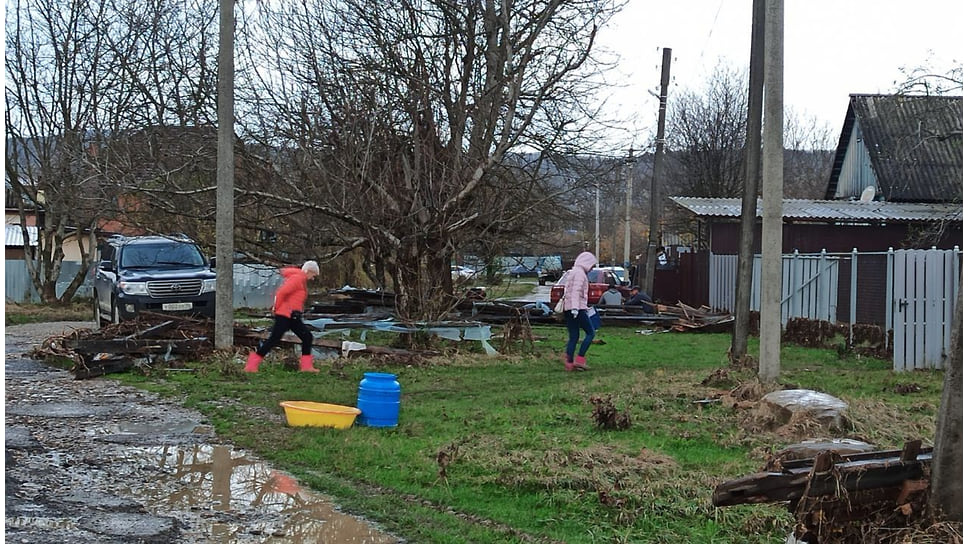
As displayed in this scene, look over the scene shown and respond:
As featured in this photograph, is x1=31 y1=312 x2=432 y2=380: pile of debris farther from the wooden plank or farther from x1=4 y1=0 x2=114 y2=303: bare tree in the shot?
x1=4 y1=0 x2=114 y2=303: bare tree

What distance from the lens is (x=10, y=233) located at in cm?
5100

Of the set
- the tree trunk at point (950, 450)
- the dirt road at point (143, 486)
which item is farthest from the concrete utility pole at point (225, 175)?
the tree trunk at point (950, 450)

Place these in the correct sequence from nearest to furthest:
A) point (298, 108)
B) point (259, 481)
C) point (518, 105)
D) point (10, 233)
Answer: point (259, 481) < point (298, 108) < point (518, 105) < point (10, 233)

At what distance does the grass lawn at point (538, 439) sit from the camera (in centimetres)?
645

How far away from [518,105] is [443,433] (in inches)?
447

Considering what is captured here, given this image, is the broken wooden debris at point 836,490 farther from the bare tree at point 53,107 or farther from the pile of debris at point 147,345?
the bare tree at point 53,107

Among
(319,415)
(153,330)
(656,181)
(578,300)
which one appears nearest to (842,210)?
(656,181)

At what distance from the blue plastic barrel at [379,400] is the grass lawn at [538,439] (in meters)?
0.15

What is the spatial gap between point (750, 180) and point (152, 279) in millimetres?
11433

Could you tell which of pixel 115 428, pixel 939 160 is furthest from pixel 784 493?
pixel 939 160

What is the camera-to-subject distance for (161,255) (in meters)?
20.7

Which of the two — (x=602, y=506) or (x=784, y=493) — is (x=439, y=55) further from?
(x=784, y=493)

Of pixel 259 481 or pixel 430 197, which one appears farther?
pixel 430 197

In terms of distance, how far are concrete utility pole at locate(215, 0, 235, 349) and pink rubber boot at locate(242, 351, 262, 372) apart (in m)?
1.35
